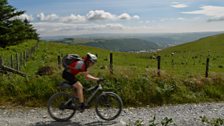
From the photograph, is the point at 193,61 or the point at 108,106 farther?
the point at 193,61

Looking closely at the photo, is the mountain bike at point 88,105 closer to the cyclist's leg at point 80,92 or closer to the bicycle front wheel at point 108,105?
the bicycle front wheel at point 108,105

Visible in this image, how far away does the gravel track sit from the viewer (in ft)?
28.8

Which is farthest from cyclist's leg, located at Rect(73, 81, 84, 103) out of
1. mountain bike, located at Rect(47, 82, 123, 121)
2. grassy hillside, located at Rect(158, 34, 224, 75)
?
grassy hillside, located at Rect(158, 34, 224, 75)

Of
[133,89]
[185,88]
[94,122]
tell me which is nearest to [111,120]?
[94,122]

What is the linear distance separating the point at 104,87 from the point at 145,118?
2613 millimetres

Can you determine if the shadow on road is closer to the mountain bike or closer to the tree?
the mountain bike

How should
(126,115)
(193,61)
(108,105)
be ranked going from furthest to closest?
(193,61) < (126,115) < (108,105)

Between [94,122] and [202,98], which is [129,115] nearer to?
[94,122]

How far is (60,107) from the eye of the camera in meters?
8.91

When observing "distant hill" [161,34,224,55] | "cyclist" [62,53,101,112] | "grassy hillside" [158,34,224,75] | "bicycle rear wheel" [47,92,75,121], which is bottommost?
"distant hill" [161,34,224,55]

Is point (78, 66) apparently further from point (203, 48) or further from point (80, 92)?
point (203, 48)

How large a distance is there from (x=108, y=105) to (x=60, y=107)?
1.38m

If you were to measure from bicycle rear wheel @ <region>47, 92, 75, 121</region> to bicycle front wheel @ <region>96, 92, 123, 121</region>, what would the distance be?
0.78 metres

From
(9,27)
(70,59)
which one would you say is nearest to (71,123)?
(70,59)
